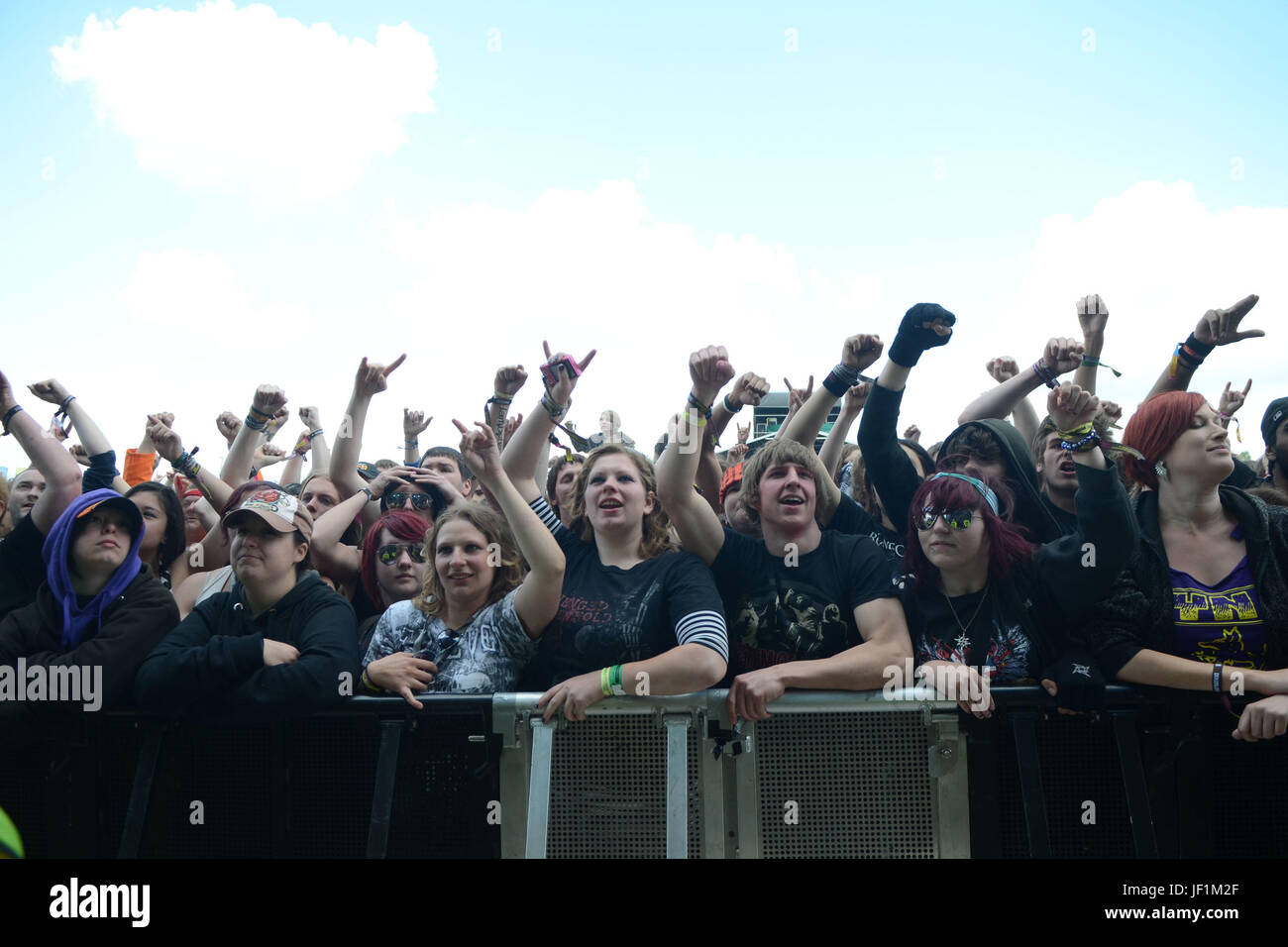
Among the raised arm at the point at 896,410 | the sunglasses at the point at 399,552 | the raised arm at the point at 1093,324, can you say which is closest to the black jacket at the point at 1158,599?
the raised arm at the point at 896,410

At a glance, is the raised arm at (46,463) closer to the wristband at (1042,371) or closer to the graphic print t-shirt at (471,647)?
the graphic print t-shirt at (471,647)

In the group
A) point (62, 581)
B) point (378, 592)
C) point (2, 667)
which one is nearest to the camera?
point (2, 667)

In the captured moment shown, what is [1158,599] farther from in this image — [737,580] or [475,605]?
[475,605]

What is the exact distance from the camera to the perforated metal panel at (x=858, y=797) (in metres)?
2.79

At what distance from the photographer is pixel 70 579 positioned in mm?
3490

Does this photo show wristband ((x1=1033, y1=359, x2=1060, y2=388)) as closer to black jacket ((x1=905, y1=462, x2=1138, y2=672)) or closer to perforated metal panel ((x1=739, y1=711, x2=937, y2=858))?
black jacket ((x1=905, y1=462, x2=1138, y2=672))

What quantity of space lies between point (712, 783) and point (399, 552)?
2.06 m

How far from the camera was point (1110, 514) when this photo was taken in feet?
9.61

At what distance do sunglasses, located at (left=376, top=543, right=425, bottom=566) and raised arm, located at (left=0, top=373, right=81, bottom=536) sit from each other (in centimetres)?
140

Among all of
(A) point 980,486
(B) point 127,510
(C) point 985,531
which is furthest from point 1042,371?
(B) point 127,510

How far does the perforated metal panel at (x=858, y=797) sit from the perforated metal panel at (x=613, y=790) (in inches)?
10.1

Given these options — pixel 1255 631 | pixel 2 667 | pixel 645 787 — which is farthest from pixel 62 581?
pixel 1255 631
